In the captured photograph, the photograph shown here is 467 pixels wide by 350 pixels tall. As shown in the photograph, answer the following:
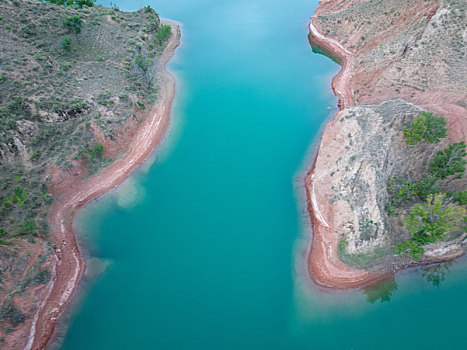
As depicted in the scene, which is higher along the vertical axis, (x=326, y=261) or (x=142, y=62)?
(x=142, y=62)

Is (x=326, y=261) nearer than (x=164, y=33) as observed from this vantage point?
Yes

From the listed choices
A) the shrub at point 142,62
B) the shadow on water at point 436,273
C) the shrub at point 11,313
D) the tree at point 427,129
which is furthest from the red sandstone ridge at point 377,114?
the shrub at point 142,62

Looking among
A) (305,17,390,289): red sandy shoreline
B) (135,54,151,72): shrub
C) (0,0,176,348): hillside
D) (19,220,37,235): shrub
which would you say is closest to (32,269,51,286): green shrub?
(0,0,176,348): hillside

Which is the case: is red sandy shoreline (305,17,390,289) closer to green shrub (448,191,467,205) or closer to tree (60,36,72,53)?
green shrub (448,191,467,205)

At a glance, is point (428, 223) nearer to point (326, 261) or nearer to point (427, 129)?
point (326, 261)

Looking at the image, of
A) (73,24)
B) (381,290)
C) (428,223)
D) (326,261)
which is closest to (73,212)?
(326,261)
